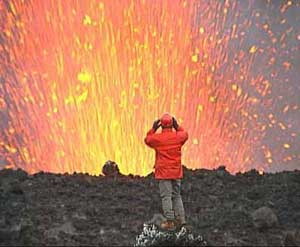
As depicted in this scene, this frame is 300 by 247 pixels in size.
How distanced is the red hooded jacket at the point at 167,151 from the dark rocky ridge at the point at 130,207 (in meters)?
1.34

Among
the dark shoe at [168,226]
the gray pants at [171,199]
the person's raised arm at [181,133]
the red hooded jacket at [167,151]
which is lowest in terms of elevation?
the dark shoe at [168,226]

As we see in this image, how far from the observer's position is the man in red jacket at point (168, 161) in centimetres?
1491

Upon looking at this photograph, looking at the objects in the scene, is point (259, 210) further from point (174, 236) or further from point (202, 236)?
point (174, 236)

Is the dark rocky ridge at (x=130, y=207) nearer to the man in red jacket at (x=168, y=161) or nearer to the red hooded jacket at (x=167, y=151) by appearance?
the man in red jacket at (x=168, y=161)

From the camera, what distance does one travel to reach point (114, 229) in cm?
1515

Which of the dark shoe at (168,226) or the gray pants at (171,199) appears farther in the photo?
the gray pants at (171,199)

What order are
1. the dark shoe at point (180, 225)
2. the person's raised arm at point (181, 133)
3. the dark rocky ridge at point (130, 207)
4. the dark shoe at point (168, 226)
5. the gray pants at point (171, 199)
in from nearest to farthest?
the dark rocky ridge at point (130, 207) < the dark shoe at point (168, 226) < the dark shoe at point (180, 225) < the gray pants at point (171, 199) < the person's raised arm at point (181, 133)

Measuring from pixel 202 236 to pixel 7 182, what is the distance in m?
7.00

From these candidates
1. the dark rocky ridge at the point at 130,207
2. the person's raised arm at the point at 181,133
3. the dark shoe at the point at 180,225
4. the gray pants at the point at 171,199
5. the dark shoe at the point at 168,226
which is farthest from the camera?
the person's raised arm at the point at 181,133

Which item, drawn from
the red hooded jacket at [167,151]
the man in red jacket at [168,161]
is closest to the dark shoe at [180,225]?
the man in red jacket at [168,161]

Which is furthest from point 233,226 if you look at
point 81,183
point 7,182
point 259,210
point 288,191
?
point 7,182

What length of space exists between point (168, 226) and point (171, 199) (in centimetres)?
72

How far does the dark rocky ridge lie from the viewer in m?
14.4

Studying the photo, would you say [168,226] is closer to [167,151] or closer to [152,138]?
[167,151]
